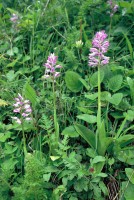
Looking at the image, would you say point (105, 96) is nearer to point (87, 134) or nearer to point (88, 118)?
point (88, 118)

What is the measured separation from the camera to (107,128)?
93.5 inches

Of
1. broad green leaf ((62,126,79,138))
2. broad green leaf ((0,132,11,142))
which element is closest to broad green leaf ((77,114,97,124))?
broad green leaf ((62,126,79,138))

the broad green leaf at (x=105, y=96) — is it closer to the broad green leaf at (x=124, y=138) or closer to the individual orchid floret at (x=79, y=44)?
the broad green leaf at (x=124, y=138)

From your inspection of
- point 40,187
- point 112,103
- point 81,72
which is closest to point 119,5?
point 81,72

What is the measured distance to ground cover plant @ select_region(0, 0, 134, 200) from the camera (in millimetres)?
2113

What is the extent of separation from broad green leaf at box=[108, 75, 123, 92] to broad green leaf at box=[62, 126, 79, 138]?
45 cm

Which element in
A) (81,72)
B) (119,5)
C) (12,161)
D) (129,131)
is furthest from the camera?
(119,5)

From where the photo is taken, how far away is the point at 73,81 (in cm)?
272

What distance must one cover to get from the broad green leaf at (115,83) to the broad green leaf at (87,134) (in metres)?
0.47

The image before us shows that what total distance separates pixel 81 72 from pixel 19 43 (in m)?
0.88

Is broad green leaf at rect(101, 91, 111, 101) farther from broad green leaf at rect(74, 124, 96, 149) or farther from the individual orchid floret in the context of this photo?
the individual orchid floret

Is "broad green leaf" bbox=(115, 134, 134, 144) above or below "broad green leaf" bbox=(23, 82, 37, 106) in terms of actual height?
below

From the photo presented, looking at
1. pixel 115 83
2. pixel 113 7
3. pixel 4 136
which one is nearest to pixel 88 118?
pixel 115 83

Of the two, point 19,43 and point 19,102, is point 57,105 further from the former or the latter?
point 19,43
